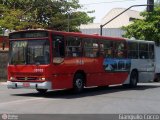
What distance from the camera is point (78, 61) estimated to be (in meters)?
20.3

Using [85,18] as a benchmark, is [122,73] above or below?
below

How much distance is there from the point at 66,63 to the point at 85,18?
27.5m

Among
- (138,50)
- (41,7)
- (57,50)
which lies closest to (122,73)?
(138,50)

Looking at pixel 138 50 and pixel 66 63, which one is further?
pixel 138 50

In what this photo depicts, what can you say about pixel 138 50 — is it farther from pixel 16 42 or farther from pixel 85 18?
pixel 85 18

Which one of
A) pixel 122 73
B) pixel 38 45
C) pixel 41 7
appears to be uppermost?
pixel 41 7

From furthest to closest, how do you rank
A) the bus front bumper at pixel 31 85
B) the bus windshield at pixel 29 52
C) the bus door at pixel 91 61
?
1. the bus door at pixel 91 61
2. the bus windshield at pixel 29 52
3. the bus front bumper at pixel 31 85

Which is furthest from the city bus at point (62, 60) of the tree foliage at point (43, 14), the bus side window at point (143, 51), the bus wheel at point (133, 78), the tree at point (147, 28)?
the tree at point (147, 28)

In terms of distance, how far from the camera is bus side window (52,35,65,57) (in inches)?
742

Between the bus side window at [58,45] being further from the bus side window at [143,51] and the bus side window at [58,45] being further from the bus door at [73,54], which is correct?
the bus side window at [143,51]

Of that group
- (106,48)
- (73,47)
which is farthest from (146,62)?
(73,47)

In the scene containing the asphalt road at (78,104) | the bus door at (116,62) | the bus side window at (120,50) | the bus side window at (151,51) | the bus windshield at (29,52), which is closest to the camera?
the asphalt road at (78,104)

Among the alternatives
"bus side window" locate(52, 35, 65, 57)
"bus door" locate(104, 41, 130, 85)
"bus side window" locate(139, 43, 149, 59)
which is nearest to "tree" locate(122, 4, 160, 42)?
"bus side window" locate(139, 43, 149, 59)

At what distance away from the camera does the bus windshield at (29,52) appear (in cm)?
1866
